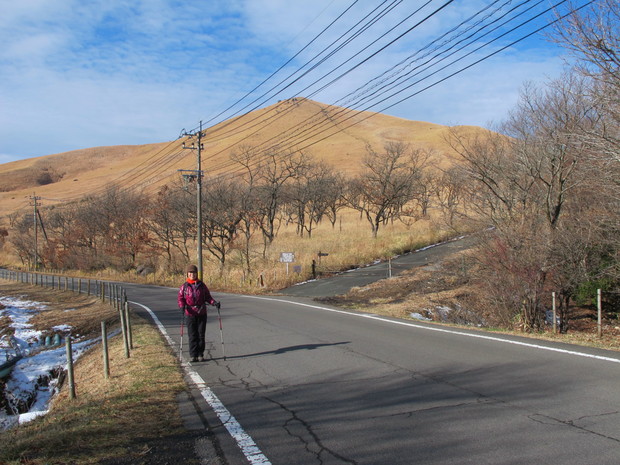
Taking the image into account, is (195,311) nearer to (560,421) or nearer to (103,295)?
(560,421)

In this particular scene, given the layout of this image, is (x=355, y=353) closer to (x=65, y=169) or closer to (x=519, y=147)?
(x=519, y=147)

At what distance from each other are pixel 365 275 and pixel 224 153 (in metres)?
109

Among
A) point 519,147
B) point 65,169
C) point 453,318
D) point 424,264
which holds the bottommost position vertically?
point 453,318

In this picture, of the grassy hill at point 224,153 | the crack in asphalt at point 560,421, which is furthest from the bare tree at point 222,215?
the grassy hill at point 224,153

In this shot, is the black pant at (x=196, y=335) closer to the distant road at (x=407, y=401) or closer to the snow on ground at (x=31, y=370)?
the distant road at (x=407, y=401)

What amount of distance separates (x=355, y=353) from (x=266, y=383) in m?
2.24

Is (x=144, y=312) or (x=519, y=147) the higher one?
(x=519, y=147)

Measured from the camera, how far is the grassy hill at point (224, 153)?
115m

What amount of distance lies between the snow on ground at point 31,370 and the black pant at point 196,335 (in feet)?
8.21

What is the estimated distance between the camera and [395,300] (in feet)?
66.0

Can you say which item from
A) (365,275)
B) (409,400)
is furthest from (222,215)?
(409,400)

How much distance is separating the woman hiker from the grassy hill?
8660 centimetres

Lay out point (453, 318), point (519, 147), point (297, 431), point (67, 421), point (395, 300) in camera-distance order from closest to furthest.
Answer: point (297, 431), point (67, 421), point (519, 147), point (453, 318), point (395, 300)

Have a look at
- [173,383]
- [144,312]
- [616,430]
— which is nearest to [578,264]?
[616,430]
